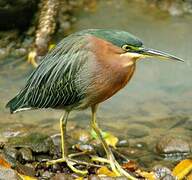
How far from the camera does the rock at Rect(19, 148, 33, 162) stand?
4641 mm

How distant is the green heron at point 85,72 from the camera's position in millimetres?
4141

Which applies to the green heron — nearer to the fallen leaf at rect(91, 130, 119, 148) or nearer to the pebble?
the fallen leaf at rect(91, 130, 119, 148)

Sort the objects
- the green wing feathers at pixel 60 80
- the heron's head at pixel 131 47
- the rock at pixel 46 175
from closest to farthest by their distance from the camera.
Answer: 1. the heron's head at pixel 131 47
2. the green wing feathers at pixel 60 80
3. the rock at pixel 46 175

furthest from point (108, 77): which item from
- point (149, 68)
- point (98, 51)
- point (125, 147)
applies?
point (149, 68)

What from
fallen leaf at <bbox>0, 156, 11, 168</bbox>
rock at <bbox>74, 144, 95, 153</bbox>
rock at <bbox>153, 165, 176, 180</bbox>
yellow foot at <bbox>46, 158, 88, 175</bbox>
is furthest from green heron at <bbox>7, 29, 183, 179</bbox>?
fallen leaf at <bbox>0, 156, 11, 168</bbox>

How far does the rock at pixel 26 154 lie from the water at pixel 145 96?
2.71 ft

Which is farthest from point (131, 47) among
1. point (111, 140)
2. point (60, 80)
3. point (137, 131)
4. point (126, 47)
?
point (137, 131)

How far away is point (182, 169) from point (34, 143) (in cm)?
121

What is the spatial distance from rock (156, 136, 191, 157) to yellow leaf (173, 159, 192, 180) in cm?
45

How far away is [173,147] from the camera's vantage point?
18.2 ft

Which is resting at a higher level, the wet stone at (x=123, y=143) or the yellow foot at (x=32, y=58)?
the wet stone at (x=123, y=143)

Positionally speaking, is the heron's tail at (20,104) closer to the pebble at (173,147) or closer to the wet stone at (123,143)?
the wet stone at (123,143)

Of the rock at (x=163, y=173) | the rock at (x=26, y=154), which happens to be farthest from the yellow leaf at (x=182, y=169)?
the rock at (x=26, y=154)

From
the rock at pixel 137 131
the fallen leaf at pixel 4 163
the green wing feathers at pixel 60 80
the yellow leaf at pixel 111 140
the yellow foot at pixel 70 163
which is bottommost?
the rock at pixel 137 131
